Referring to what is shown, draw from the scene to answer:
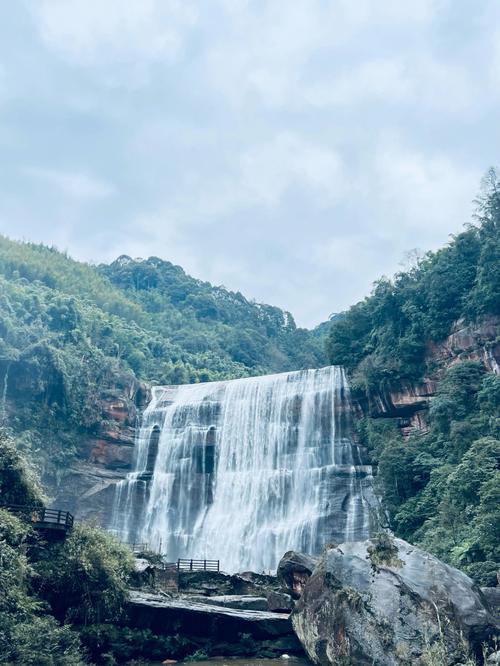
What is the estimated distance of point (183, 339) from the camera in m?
67.4

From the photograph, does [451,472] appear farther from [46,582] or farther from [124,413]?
[124,413]

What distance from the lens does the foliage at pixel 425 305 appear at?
33.4 m

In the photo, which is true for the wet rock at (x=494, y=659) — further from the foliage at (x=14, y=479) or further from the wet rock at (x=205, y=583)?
the foliage at (x=14, y=479)

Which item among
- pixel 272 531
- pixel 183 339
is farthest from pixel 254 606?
pixel 183 339

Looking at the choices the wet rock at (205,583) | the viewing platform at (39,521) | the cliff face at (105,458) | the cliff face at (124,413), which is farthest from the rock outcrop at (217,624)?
the cliff face at (105,458)

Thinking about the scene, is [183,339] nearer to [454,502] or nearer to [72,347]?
[72,347]

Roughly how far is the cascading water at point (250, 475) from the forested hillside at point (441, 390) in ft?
6.12

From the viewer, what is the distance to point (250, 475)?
3566 centimetres

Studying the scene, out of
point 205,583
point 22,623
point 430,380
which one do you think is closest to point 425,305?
point 430,380

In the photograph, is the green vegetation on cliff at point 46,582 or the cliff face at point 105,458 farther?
the cliff face at point 105,458

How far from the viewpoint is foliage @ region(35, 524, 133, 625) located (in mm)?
16125

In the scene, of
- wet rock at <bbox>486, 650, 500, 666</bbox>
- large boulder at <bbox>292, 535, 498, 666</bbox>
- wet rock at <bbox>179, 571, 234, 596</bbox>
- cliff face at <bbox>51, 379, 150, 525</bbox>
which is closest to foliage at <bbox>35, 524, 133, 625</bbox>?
large boulder at <bbox>292, 535, 498, 666</bbox>

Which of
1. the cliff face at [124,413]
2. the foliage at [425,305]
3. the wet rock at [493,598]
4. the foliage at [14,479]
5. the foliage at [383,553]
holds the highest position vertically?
the foliage at [425,305]

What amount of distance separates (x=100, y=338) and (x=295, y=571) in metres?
33.4
